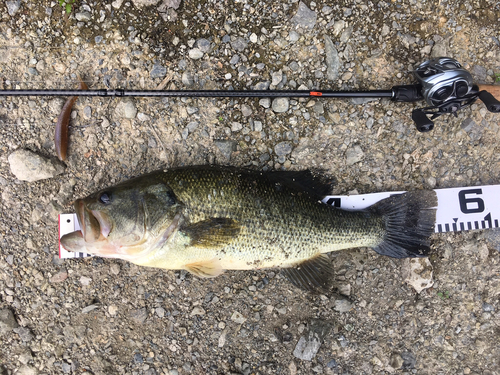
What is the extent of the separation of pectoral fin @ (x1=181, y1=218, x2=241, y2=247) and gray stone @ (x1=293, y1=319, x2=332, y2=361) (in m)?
1.33

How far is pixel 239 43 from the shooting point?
119 inches

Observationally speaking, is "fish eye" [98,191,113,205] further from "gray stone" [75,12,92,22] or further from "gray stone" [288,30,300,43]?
"gray stone" [288,30,300,43]

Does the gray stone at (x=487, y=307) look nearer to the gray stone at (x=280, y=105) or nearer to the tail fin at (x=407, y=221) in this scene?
the tail fin at (x=407, y=221)

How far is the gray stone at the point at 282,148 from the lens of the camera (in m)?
3.06

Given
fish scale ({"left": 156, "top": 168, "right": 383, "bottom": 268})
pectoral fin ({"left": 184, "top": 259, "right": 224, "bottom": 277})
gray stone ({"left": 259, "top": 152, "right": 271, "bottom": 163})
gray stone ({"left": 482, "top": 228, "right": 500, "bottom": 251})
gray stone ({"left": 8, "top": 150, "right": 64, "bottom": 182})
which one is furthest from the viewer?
gray stone ({"left": 482, "top": 228, "right": 500, "bottom": 251})

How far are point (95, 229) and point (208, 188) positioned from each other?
0.90 m

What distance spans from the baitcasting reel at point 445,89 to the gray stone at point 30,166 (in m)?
3.42

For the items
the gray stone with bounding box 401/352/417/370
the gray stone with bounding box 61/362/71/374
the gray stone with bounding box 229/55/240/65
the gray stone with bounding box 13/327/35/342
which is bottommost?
the gray stone with bounding box 61/362/71/374

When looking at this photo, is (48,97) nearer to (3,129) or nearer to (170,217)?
(3,129)

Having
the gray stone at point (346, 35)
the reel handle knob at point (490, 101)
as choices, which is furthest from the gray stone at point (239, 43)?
the reel handle knob at point (490, 101)

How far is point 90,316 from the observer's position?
311 centimetres

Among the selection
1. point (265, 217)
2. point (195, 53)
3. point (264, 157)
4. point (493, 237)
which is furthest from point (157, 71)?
point (493, 237)

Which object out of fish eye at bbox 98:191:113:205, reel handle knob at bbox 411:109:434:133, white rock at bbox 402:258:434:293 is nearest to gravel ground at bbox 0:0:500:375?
white rock at bbox 402:258:434:293

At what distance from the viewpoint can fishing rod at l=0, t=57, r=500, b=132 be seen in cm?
273
